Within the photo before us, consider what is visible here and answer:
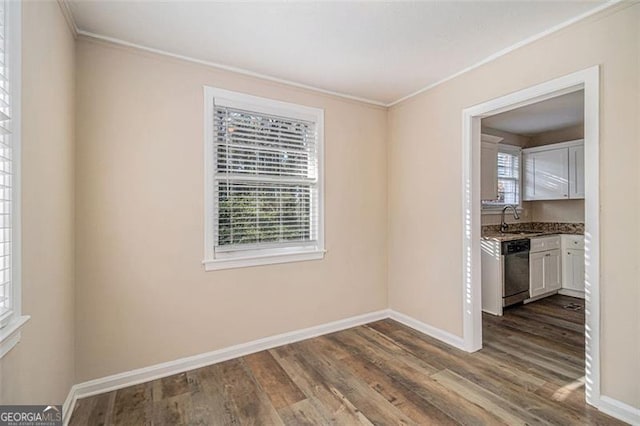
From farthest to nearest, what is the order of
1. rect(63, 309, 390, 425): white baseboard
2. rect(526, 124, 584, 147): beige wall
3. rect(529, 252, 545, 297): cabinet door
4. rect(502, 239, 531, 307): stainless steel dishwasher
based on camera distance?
rect(526, 124, 584, 147): beige wall, rect(529, 252, 545, 297): cabinet door, rect(502, 239, 531, 307): stainless steel dishwasher, rect(63, 309, 390, 425): white baseboard

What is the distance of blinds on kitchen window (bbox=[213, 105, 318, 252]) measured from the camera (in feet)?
8.93

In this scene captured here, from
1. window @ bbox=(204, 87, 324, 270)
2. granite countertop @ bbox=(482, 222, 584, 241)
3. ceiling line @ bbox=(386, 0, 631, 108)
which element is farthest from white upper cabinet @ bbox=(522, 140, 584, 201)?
window @ bbox=(204, 87, 324, 270)

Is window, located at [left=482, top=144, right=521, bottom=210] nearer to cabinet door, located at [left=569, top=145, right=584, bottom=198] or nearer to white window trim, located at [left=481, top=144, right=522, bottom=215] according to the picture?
white window trim, located at [left=481, top=144, right=522, bottom=215]

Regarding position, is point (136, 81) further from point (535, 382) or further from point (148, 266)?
point (535, 382)

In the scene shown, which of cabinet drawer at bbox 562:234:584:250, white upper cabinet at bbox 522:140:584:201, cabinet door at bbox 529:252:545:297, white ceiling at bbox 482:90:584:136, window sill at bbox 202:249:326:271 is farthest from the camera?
white upper cabinet at bbox 522:140:584:201

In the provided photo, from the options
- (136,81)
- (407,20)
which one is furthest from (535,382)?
(136,81)

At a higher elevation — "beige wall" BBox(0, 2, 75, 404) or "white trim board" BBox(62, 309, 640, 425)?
"beige wall" BBox(0, 2, 75, 404)

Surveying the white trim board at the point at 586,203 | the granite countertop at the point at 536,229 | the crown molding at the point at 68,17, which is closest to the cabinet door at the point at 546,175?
the granite countertop at the point at 536,229

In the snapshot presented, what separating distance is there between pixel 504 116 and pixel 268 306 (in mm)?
3915

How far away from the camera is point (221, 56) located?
8.23 feet

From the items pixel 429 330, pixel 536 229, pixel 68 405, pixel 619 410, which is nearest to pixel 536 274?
pixel 536 229

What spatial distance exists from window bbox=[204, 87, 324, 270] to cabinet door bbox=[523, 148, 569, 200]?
393cm

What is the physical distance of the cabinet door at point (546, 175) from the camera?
4.68 meters

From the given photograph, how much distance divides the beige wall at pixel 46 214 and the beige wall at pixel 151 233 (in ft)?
0.45
